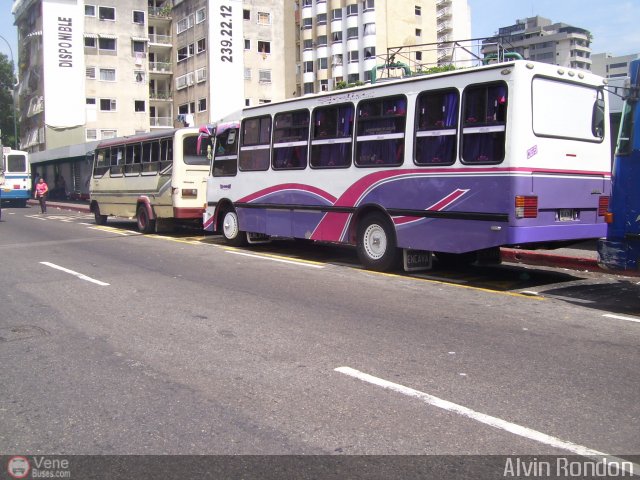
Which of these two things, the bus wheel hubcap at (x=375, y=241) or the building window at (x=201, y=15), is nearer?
Result: the bus wheel hubcap at (x=375, y=241)

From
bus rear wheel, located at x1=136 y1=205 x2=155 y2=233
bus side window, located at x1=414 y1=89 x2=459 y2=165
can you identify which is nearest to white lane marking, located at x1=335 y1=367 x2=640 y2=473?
→ bus side window, located at x1=414 y1=89 x2=459 y2=165

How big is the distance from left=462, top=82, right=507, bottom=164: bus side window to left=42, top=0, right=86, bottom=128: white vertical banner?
54278mm

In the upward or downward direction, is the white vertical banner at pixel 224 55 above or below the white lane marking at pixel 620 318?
above

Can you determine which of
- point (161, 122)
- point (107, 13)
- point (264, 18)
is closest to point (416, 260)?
point (264, 18)

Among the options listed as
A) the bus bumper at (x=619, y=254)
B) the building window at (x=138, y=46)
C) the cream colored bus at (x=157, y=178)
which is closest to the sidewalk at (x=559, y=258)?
the bus bumper at (x=619, y=254)

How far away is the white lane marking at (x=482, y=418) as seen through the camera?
3.79m

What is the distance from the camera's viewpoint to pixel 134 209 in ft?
62.1

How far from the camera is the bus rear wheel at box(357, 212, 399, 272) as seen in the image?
1058 cm

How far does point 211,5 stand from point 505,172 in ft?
173

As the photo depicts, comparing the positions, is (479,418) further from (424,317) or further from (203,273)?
(203,273)

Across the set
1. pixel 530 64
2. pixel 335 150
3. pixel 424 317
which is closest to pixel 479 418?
pixel 424 317

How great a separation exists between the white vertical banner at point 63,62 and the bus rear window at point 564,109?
54.9m

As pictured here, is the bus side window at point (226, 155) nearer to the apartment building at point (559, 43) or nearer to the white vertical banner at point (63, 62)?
the white vertical banner at point (63, 62)

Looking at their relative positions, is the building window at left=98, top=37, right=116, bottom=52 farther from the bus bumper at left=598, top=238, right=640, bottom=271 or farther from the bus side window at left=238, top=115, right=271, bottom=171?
the bus bumper at left=598, top=238, right=640, bottom=271
